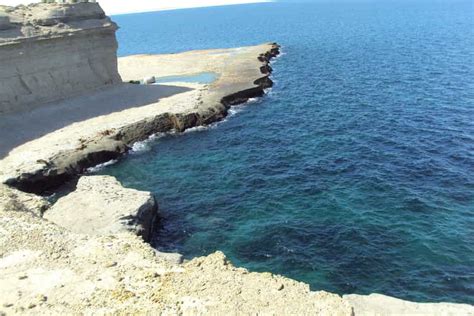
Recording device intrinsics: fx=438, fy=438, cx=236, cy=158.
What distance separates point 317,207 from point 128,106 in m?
31.8

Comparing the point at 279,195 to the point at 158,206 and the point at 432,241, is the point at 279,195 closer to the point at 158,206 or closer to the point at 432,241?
the point at 158,206

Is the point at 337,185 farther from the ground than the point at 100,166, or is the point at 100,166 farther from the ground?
the point at 337,185

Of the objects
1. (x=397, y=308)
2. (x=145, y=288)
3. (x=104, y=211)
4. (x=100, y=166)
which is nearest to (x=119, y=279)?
(x=145, y=288)

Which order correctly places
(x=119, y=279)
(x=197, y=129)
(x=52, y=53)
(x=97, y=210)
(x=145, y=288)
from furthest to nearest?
(x=52, y=53)
(x=197, y=129)
(x=97, y=210)
(x=119, y=279)
(x=145, y=288)

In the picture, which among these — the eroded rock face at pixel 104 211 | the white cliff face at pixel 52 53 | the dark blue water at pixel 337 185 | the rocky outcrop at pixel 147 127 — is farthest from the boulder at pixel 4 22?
the eroded rock face at pixel 104 211

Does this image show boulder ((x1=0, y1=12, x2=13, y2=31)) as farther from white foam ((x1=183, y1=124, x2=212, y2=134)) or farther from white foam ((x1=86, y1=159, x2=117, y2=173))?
white foam ((x1=183, y1=124, x2=212, y2=134))

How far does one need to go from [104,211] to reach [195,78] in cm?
4816

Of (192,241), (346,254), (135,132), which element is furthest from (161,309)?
(135,132)

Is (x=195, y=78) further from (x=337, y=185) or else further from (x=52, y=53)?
(x=337, y=185)

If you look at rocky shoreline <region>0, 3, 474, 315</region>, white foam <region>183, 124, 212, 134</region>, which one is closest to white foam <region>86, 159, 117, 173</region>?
rocky shoreline <region>0, 3, 474, 315</region>

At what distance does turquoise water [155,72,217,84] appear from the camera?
235ft

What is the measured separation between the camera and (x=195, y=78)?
74.2 meters

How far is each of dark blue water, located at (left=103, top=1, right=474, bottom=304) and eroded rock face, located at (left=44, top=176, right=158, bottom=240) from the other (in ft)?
7.21

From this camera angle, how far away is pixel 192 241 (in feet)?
96.6
